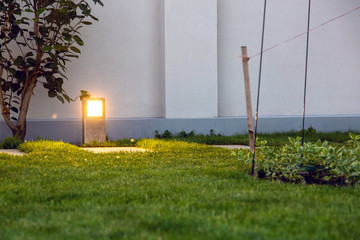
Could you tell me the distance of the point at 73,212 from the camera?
9.34 feet

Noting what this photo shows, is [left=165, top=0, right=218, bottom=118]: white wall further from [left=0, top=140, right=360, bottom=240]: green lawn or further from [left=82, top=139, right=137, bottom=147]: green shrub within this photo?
[left=0, top=140, right=360, bottom=240]: green lawn

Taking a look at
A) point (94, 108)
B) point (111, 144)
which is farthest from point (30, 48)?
point (111, 144)

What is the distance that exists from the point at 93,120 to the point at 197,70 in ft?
7.30

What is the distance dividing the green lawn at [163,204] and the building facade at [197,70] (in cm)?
350

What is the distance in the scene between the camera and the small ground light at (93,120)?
286 inches

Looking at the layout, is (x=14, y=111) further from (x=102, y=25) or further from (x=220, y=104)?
(x=220, y=104)

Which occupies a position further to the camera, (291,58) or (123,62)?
(291,58)

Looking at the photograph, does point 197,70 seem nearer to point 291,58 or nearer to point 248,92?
point 291,58

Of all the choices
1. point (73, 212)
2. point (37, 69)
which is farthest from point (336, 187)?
point (37, 69)

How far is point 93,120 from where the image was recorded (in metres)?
7.30

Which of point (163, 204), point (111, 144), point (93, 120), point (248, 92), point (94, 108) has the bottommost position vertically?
point (163, 204)

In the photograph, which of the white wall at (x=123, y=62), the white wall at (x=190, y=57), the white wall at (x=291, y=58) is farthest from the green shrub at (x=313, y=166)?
the white wall at (x=291, y=58)

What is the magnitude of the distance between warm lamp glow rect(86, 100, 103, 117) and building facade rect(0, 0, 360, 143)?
0.99m

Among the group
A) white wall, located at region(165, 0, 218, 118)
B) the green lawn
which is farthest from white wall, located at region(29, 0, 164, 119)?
the green lawn
